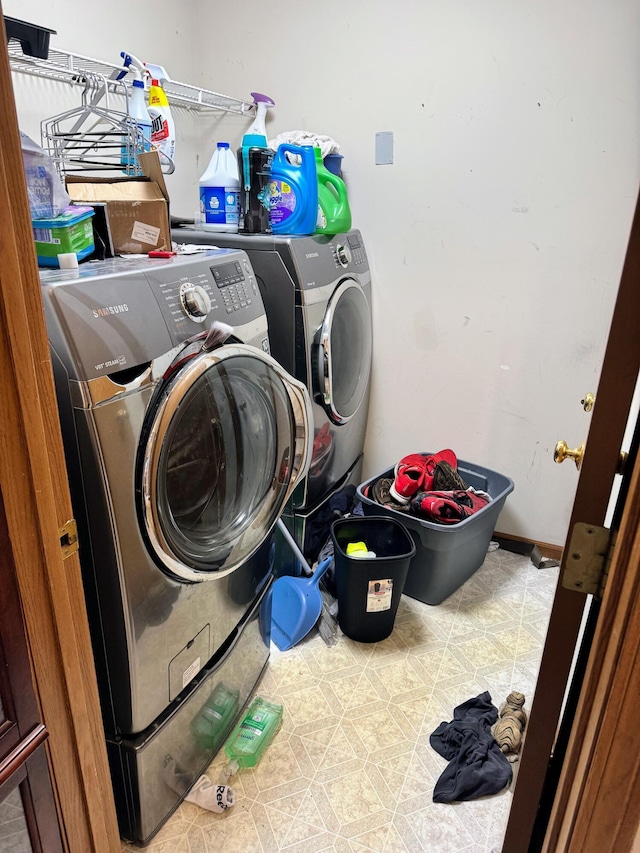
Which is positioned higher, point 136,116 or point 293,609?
point 136,116

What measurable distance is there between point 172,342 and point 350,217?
1296mm

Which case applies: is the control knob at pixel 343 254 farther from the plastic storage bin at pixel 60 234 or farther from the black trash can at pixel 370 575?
the plastic storage bin at pixel 60 234

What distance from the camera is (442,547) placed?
78.1 inches

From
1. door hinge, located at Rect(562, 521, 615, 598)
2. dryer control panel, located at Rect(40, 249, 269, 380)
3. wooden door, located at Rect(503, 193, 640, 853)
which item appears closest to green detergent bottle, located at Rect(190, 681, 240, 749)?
wooden door, located at Rect(503, 193, 640, 853)

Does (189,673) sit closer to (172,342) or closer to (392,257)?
(172,342)

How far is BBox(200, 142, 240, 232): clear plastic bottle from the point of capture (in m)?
1.90

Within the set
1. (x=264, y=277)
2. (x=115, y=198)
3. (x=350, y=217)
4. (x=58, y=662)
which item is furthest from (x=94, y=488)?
(x=350, y=217)

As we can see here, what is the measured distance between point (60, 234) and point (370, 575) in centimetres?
122

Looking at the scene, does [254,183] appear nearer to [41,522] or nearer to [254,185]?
[254,185]

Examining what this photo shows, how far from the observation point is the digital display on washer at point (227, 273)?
1307mm

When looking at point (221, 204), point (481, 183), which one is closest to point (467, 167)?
point (481, 183)

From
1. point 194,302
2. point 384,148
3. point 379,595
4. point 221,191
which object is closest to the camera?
point 194,302

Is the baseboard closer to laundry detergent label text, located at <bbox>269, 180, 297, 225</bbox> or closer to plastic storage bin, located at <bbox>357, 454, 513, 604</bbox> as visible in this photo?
plastic storage bin, located at <bbox>357, 454, 513, 604</bbox>

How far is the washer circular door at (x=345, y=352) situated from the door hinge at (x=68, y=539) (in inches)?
46.3
